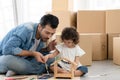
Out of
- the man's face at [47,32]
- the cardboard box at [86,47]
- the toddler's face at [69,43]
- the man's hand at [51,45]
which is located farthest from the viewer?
the cardboard box at [86,47]

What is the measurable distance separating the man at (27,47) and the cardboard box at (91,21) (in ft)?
2.77

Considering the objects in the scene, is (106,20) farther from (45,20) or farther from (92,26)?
(45,20)

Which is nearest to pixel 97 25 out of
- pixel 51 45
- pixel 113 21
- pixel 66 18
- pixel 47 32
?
pixel 113 21

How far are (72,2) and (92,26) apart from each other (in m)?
0.48

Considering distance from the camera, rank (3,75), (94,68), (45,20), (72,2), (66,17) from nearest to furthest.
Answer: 1. (45,20)
2. (3,75)
3. (94,68)
4. (66,17)
5. (72,2)

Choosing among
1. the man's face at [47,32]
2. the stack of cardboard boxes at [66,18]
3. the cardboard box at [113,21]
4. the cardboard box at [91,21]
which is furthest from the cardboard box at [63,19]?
the man's face at [47,32]

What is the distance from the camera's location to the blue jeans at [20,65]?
2021 millimetres

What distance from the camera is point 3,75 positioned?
2074 millimetres

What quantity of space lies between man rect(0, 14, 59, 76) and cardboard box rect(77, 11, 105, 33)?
33.3 inches

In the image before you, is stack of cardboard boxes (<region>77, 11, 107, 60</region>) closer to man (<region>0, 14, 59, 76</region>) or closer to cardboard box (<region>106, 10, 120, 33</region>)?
cardboard box (<region>106, 10, 120, 33</region>)

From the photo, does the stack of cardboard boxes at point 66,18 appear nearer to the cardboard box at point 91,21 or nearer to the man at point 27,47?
the cardboard box at point 91,21

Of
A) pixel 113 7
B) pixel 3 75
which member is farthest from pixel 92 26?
pixel 3 75

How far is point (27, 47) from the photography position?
6.80 feet

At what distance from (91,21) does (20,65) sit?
1225 mm
